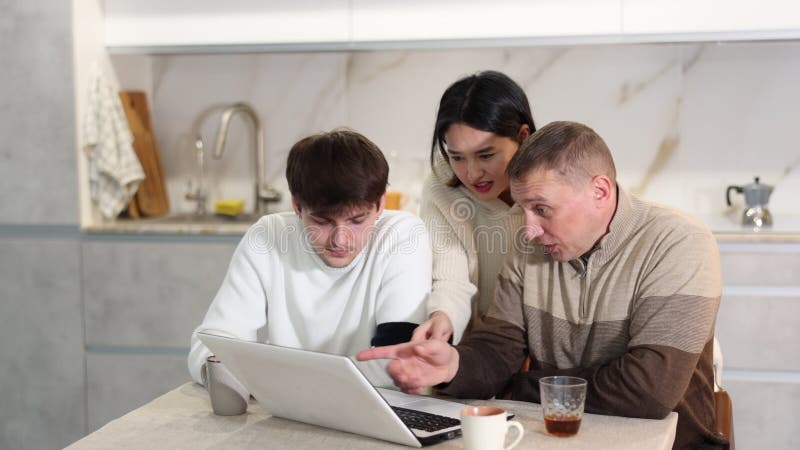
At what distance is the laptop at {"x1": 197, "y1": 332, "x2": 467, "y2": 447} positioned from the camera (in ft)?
4.56

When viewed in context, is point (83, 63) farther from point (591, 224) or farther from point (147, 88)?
point (591, 224)

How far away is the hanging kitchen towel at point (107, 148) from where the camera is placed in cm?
338

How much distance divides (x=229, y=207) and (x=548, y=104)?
1.29 m

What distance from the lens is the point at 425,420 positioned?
153 centimetres

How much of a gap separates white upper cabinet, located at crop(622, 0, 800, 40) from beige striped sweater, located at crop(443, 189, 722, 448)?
1569 millimetres

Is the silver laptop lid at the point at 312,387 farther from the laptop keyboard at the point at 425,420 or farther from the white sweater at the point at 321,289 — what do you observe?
the white sweater at the point at 321,289

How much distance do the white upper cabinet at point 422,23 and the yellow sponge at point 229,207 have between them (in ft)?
1.95

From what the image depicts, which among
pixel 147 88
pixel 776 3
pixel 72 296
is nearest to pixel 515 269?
pixel 776 3

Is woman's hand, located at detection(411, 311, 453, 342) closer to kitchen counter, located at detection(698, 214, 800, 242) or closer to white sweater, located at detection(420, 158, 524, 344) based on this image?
white sweater, located at detection(420, 158, 524, 344)

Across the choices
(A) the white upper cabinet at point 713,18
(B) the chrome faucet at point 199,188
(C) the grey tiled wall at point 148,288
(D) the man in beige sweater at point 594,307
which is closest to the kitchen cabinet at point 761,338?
(A) the white upper cabinet at point 713,18

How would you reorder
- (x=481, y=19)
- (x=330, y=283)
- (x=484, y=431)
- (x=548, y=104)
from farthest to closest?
1. (x=548, y=104)
2. (x=481, y=19)
3. (x=330, y=283)
4. (x=484, y=431)

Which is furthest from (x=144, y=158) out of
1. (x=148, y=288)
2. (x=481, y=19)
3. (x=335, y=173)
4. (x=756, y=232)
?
(x=756, y=232)

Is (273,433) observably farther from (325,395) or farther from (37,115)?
(37,115)

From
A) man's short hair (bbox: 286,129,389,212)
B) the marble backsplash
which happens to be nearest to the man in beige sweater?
man's short hair (bbox: 286,129,389,212)
